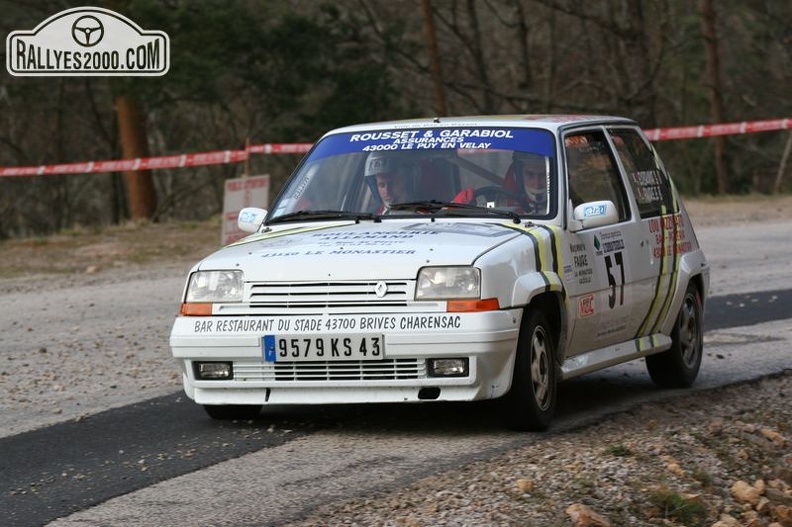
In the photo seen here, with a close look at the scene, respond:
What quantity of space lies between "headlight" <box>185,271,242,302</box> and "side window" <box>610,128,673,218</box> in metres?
2.83

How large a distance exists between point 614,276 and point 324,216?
1668mm

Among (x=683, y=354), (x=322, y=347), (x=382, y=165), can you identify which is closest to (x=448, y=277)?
(x=322, y=347)

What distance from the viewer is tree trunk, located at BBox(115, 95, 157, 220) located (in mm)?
31016

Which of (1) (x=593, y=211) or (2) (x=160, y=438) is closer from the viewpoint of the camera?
(2) (x=160, y=438)

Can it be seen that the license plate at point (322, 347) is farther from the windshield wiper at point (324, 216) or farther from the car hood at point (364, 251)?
the windshield wiper at point (324, 216)

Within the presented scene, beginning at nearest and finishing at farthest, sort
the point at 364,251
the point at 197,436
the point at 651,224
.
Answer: the point at 364,251, the point at 197,436, the point at 651,224

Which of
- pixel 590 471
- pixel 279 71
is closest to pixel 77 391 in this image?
pixel 590 471

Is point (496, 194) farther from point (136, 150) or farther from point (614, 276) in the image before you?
point (136, 150)

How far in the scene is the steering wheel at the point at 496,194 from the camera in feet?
26.5

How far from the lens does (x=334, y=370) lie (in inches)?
279

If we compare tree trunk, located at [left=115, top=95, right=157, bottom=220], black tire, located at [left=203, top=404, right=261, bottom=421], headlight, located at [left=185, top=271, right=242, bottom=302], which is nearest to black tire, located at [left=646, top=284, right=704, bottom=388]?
black tire, located at [left=203, top=404, right=261, bottom=421]

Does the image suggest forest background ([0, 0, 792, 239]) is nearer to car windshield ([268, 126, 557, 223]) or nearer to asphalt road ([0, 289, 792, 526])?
car windshield ([268, 126, 557, 223])
